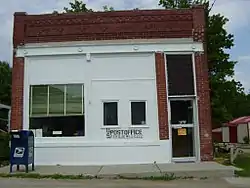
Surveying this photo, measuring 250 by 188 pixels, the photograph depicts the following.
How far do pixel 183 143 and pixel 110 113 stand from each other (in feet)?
11.2

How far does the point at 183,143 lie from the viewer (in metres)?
18.4

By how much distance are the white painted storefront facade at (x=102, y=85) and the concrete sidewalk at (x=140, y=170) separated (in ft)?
3.29

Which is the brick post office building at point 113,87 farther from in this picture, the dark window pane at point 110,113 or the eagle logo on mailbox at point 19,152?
the eagle logo on mailbox at point 19,152

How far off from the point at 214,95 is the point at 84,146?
14520 millimetres

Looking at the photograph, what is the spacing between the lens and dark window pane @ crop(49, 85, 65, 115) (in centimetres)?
1844

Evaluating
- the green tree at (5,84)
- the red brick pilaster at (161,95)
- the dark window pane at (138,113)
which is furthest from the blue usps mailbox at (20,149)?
the green tree at (5,84)

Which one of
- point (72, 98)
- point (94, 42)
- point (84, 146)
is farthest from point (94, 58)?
point (84, 146)

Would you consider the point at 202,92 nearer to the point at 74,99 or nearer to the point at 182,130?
the point at 182,130

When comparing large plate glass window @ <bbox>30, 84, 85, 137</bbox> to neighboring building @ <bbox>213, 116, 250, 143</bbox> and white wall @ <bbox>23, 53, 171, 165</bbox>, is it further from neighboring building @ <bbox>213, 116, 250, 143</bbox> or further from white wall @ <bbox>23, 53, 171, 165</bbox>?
neighboring building @ <bbox>213, 116, 250, 143</bbox>

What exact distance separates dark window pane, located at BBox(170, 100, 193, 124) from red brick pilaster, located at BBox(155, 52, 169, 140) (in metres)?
0.48

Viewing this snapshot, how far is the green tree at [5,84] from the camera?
51.3 m

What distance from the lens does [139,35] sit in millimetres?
18766

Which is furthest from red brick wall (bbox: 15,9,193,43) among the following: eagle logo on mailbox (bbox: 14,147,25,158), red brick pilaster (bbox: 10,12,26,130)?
eagle logo on mailbox (bbox: 14,147,25,158)

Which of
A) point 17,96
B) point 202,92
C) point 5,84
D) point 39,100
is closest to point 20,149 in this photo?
point 39,100
